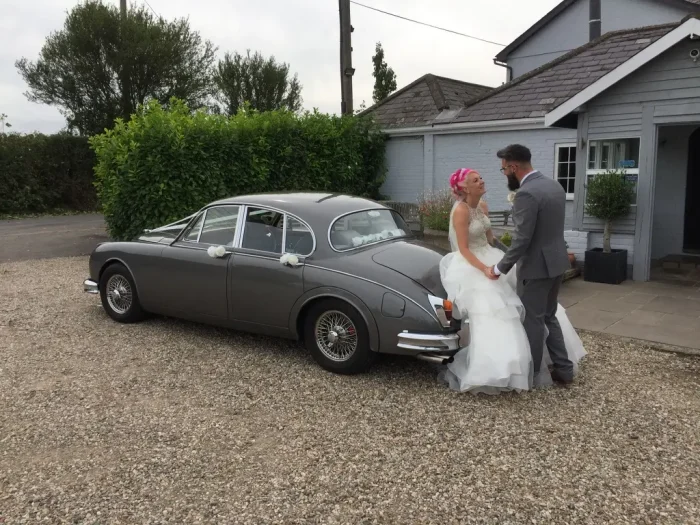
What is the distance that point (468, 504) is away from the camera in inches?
124

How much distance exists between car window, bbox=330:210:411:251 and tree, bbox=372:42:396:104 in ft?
97.5

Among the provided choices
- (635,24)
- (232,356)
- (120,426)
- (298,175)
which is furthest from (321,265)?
(635,24)

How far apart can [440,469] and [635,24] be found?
19.6m

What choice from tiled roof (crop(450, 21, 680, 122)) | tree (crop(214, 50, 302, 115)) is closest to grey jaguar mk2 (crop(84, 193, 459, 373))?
tiled roof (crop(450, 21, 680, 122))

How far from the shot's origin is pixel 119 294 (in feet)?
21.7

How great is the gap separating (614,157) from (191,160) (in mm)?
7300

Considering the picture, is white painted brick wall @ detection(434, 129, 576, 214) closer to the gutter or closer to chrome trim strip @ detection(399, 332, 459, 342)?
the gutter

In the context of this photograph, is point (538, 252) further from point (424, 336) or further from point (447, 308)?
point (424, 336)

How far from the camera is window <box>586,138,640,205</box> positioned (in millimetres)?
8891

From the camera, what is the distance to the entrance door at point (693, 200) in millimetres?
10008

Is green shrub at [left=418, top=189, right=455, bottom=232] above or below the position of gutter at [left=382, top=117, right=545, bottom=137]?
below

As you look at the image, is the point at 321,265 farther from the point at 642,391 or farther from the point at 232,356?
the point at 642,391

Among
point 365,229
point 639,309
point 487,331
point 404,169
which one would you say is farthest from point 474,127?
point 487,331

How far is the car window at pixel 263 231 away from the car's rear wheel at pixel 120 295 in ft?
5.39
